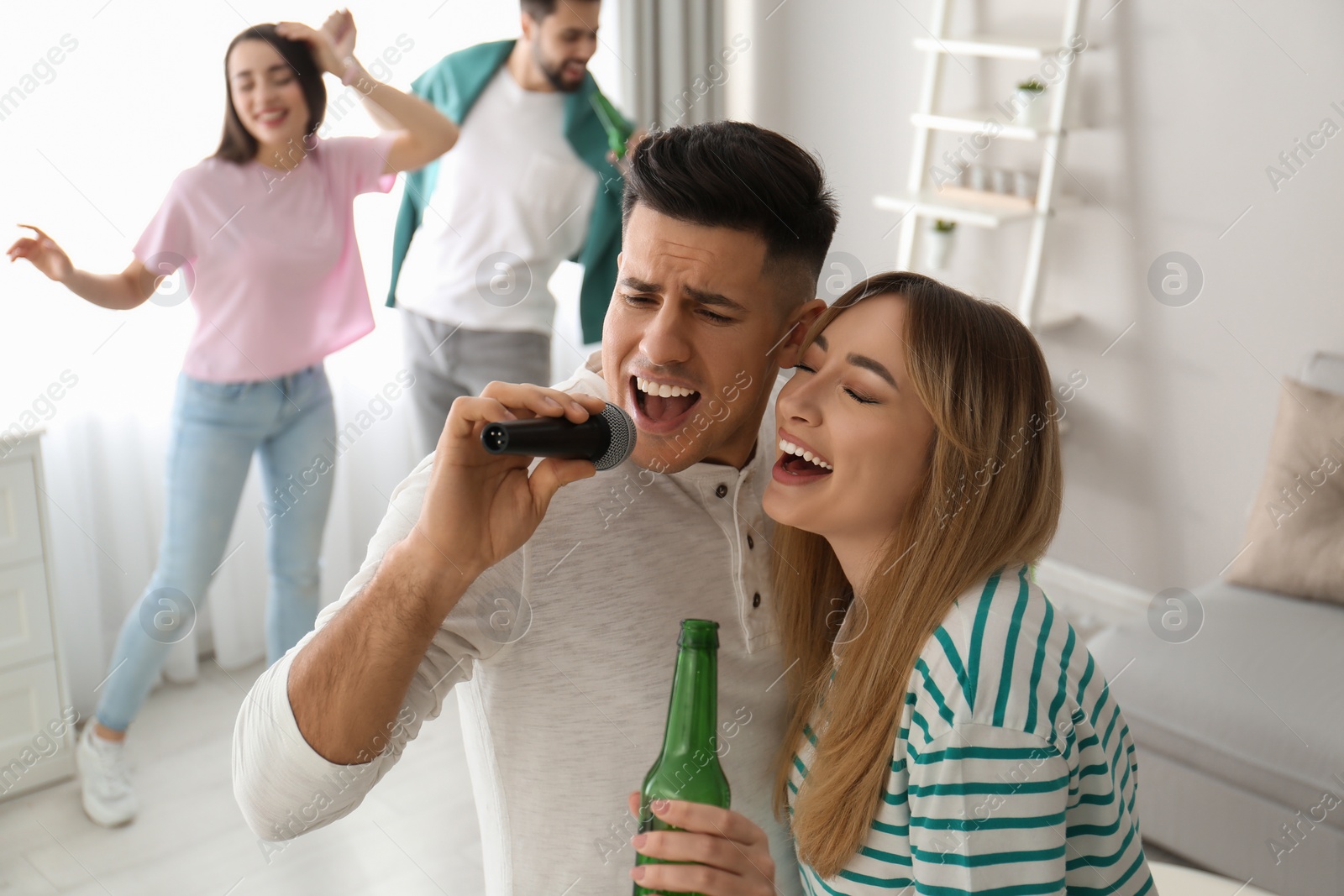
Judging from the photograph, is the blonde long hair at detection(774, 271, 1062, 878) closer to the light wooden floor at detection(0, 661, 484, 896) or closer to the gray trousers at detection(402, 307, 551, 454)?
the light wooden floor at detection(0, 661, 484, 896)

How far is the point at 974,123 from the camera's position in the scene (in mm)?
3016

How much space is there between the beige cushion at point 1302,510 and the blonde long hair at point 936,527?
5.20 ft

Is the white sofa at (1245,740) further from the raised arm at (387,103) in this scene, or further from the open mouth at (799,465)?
the raised arm at (387,103)

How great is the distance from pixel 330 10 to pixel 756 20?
5.03 feet

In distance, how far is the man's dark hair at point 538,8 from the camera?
2631 mm

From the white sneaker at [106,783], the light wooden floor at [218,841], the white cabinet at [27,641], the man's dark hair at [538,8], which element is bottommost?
the light wooden floor at [218,841]

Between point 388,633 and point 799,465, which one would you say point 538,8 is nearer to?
point 799,465

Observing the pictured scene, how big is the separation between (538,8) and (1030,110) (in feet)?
4.28

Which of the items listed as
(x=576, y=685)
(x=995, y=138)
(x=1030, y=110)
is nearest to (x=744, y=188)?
(x=576, y=685)

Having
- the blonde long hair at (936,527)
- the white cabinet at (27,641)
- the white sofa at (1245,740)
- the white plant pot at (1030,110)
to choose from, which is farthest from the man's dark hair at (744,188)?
the white plant pot at (1030,110)

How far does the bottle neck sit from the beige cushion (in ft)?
6.51

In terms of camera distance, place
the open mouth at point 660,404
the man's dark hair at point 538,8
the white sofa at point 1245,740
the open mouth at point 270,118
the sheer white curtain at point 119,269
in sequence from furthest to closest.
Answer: the man's dark hair at point 538,8
the sheer white curtain at point 119,269
the open mouth at point 270,118
the white sofa at point 1245,740
the open mouth at point 660,404

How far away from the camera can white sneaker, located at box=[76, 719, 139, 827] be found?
7.91 feet

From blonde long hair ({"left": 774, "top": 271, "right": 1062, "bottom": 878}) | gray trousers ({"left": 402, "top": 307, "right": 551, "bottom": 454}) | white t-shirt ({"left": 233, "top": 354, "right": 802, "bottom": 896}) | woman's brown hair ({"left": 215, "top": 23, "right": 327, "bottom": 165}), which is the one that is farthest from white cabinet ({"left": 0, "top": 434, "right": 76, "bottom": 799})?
blonde long hair ({"left": 774, "top": 271, "right": 1062, "bottom": 878})
